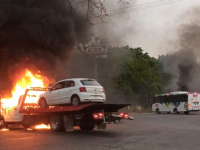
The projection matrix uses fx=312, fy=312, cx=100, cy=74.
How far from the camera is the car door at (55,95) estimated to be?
13.7 m

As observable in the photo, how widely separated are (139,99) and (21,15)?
91.8 ft

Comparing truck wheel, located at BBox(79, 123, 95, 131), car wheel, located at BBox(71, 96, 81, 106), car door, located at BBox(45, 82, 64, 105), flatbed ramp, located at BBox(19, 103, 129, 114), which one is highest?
car door, located at BBox(45, 82, 64, 105)

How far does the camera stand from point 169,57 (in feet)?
137

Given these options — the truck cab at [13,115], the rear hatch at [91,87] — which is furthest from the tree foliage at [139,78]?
the rear hatch at [91,87]

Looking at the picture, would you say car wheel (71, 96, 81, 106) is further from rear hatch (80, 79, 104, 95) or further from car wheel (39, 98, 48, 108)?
car wheel (39, 98, 48, 108)

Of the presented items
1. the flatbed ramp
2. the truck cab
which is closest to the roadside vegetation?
the truck cab

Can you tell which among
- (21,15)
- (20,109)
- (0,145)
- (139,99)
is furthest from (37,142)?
(139,99)

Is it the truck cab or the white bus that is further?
the white bus

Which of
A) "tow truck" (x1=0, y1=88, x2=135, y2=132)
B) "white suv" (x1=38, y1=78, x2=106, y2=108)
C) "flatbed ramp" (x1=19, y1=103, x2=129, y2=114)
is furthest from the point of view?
"white suv" (x1=38, y1=78, x2=106, y2=108)

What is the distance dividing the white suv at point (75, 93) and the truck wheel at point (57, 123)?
2.27ft

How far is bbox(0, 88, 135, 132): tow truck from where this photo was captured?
1233 cm

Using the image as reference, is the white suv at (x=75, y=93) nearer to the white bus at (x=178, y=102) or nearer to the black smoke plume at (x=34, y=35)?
the black smoke plume at (x=34, y=35)

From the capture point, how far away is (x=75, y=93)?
13.0 m

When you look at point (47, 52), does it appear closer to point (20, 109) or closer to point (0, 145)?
point (20, 109)
